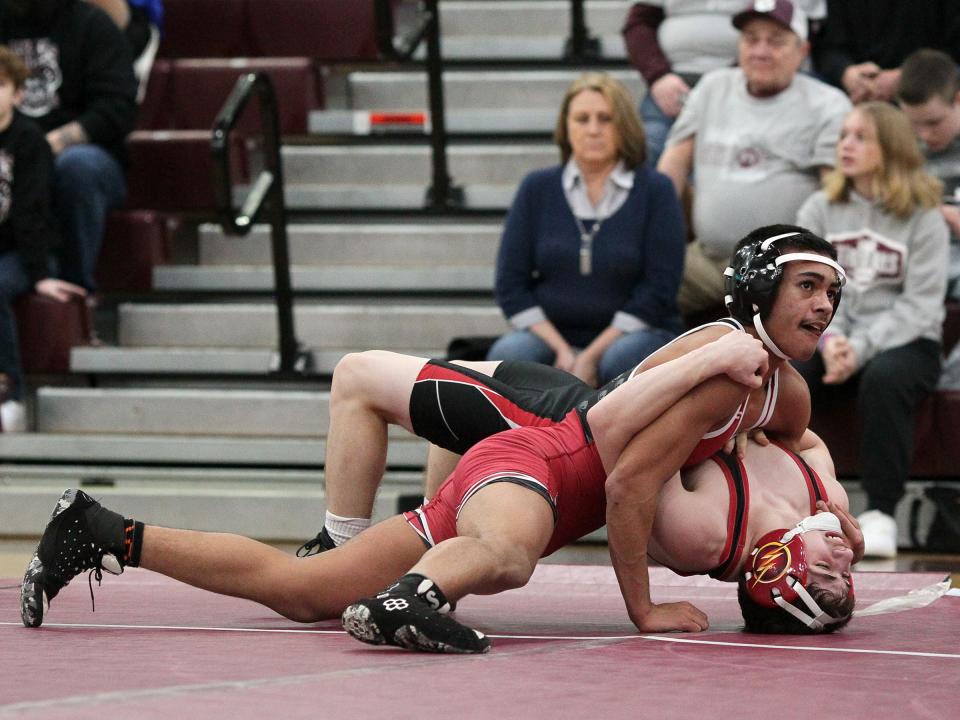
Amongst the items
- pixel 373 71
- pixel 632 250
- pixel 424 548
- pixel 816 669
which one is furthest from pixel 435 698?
pixel 373 71

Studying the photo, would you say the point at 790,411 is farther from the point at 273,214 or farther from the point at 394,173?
the point at 394,173

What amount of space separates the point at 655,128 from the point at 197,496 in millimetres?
2138

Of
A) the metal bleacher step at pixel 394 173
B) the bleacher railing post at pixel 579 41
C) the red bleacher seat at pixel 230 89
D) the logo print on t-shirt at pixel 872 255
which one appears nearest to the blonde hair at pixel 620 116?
the logo print on t-shirt at pixel 872 255

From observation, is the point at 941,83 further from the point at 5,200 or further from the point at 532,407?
the point at 5,200

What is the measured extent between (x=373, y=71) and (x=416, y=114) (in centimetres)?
44

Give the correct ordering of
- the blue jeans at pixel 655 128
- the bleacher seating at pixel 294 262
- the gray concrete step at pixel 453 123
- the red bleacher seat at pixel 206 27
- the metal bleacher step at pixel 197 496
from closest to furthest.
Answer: the metal bleacher step at pixel 197 496
the bleacher seating at pixel 294 262
the blue jeans at pixel 655 128
the gray concrete step at pixel 453 123
the red bleacher seat at pixel 206 27

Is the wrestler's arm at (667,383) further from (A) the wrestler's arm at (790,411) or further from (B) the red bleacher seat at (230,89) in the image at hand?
(B) the red bleacher seat at (230,89)

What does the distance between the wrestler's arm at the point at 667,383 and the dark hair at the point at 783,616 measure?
0.42m

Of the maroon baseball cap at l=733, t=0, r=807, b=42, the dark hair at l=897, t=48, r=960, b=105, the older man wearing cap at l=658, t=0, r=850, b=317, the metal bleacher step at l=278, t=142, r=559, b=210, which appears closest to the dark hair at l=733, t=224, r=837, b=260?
the older man wearing cap at l=658, t=0, r=850, b=317

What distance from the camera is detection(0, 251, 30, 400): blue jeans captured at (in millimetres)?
5664

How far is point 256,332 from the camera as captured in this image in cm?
622

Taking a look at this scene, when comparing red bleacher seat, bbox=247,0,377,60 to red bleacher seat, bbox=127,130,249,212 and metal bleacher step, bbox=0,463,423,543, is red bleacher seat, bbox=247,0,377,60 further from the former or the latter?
metal bleacher step, bbox=0,463,423,543

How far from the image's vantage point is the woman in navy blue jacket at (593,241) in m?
5.12

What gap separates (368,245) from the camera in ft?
21.1
